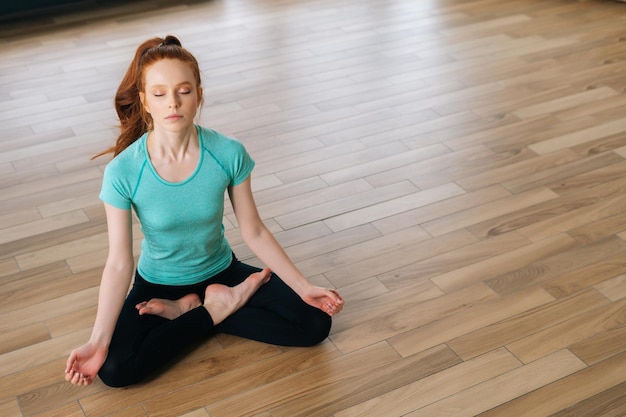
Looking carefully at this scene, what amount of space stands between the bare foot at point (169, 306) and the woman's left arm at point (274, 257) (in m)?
0.20

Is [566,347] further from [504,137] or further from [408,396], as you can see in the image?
[504,137]

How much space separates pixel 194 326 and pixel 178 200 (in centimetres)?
30

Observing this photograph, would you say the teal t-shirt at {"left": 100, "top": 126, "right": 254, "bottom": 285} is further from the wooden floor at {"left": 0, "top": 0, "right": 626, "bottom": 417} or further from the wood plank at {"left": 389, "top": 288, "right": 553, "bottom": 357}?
the wood plank at {"left": 389, "top": 288, "right": 553, "bottom": 357}

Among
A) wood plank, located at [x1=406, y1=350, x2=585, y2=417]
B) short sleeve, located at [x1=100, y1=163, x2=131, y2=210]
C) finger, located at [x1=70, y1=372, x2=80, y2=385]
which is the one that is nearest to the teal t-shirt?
short sleeve, located at [x1=100, y1=163, x2=131, y2=210]

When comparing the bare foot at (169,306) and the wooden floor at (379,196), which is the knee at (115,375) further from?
the bare foot at (169,306)

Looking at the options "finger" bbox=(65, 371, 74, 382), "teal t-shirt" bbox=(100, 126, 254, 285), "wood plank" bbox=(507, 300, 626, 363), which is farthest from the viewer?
"wood plank" bbox=(507, 300, 626, 363)

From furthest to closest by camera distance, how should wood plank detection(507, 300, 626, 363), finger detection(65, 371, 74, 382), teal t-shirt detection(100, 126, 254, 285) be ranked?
wood plank detection(507, 300, 626, 363), teal t-shirt detection(100, 126, 254, 285), finger detection(65, 371, 74, 382)

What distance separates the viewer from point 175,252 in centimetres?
209

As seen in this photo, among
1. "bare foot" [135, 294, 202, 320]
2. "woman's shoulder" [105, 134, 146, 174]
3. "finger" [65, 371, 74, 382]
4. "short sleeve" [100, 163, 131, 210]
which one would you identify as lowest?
"bare foot" [135, 294, 202, 320]

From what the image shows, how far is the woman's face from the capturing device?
1.88 m

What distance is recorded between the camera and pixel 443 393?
1.96m

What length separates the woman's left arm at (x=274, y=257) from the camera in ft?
6.85

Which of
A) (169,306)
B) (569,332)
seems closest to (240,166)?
(169,306)

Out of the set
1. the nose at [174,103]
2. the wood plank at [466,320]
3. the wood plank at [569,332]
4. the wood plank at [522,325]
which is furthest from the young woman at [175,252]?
the wood plank at [569,332]
